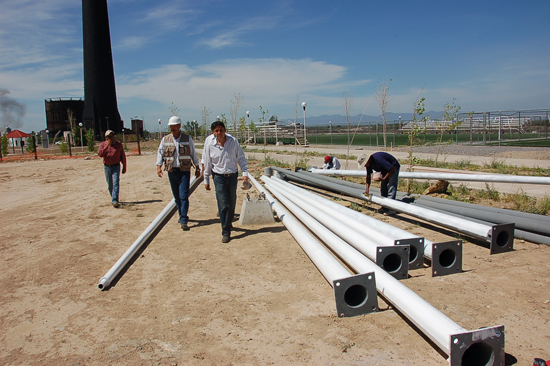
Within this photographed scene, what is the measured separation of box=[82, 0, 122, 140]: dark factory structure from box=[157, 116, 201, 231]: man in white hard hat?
38803 mm

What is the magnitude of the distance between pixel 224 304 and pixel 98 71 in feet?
153

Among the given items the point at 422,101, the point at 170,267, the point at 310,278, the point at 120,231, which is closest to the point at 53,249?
the point at 120,231

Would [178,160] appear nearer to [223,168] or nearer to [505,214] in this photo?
[223,168]

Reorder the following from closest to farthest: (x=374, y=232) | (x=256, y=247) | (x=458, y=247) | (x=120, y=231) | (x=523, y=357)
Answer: (x=523, y=357) < (x=458, y=247) < (x=374, y=232) < (x=256, y=247) < (x=120, y=231)

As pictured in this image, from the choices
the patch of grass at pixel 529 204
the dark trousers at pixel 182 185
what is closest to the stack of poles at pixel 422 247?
the dark trousers at pixel 182 185

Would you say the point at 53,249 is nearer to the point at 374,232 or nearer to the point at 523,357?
the point at 374,232

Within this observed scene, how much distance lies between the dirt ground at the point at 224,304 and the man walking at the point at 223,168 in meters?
0.41

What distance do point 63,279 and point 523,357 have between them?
4.58 m

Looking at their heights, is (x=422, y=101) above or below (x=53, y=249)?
above

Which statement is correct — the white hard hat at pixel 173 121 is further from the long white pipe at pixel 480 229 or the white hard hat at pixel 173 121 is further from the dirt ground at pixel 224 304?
the long white pipe at pixel 480 229

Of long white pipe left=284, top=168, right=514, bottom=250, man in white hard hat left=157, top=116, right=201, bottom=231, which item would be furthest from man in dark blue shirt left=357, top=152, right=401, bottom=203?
man in white hard hat left=157, top=116, right=201, bottom=231

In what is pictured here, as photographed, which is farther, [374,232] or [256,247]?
[256,247]

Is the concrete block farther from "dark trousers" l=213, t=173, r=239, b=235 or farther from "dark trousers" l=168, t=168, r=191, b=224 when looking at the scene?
"dark trousers" l=168, t=168, r=191, b=224

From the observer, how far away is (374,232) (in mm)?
4727
